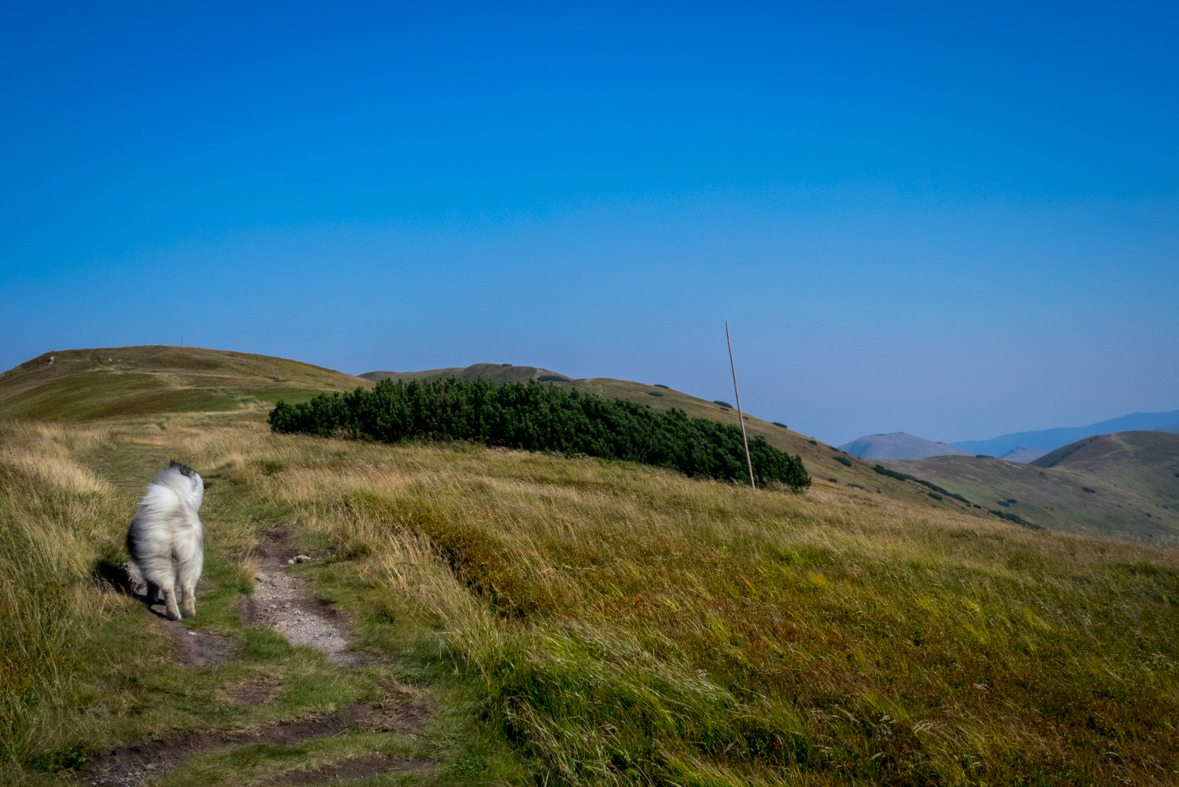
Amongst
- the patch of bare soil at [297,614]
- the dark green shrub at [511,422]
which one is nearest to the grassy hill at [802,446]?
the dark green shrub at [511,422]

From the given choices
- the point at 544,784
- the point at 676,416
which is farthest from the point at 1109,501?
the point at 544,784

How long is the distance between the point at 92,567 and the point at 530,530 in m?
4.99

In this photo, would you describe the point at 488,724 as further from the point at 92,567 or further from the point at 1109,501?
the point at 1109,501

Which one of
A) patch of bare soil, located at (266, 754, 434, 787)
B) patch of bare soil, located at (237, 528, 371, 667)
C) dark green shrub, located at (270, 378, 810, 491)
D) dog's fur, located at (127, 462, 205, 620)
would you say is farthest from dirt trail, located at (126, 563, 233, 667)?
dark green shrub, located at (270, 378, 810, 491)

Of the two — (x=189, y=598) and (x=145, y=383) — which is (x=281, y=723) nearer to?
(x=189, y=598)

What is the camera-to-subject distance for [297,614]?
21.7ft

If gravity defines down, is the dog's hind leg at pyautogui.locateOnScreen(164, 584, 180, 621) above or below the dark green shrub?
below

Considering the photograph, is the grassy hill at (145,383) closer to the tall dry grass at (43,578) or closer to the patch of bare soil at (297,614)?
the tall dry grass at (43,578)

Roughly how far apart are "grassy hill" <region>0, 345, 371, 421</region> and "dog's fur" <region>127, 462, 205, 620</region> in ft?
123

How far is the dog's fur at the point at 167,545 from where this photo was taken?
5883mm

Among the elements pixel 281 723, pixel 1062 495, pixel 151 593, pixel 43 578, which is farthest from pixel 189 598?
pixel 1062 495

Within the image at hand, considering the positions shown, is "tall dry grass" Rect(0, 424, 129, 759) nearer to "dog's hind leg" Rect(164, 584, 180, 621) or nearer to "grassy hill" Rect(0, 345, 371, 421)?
"dog's hind leg" Rect(164, 584, 180, 621)

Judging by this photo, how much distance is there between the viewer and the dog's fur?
19.3ft

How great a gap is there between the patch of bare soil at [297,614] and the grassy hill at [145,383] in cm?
3631
